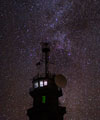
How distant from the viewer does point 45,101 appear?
35.6 m

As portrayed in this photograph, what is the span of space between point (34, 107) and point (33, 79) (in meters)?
5.35

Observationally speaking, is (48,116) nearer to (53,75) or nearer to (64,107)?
(64,107)

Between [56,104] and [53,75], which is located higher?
[53,75]

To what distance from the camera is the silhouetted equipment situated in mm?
34681

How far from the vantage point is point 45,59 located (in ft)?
134

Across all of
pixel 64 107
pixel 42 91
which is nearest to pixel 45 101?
Result: pixel 42 91

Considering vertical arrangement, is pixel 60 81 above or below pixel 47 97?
above

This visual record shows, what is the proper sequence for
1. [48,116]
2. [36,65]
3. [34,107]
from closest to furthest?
[48,116] → [34,107] → [36,65]

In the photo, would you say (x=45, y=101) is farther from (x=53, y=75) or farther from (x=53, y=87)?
(x=53, y=75)

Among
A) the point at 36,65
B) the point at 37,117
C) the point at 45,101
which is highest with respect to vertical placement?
the point at 36,65

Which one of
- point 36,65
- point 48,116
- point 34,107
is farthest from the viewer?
point 36,65

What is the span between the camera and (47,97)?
35.8m

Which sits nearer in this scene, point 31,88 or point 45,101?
point 45,101

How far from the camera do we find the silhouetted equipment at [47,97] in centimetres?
3468
